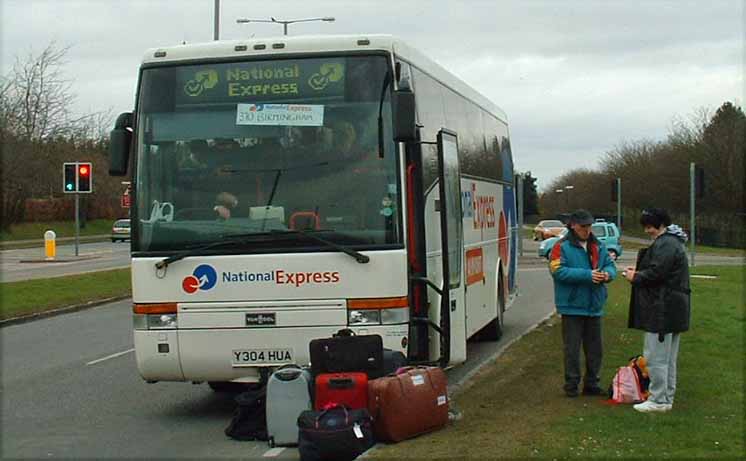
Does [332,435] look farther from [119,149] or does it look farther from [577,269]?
[119,149]

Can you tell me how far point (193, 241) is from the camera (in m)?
9.98

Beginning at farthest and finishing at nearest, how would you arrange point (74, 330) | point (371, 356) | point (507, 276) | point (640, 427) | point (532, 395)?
1. point (74, 330)
2. point (507, 276)
3. point (532, 395)
4. point (371, 356)
5. point (640, 427)

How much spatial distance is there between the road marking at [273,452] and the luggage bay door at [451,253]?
2.27 meters

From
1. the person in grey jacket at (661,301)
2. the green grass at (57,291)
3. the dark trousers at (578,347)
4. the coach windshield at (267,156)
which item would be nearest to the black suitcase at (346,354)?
the coach windshield at (267,156)

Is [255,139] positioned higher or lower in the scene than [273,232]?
higher

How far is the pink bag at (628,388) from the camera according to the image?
9773 millimetres

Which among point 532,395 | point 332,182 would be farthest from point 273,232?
point 532,395

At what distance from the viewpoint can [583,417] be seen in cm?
915

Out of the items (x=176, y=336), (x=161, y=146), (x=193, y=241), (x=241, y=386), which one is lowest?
(x=241, y=386)

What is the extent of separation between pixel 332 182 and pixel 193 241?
1.39 metres

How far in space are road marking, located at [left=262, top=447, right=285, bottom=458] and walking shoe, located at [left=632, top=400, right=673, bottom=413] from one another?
307 cm

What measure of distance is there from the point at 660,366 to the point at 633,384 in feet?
1.77

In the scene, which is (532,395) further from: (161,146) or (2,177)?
(2,177)

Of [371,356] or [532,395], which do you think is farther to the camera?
[532,395]
